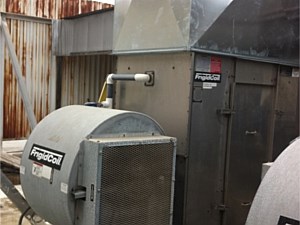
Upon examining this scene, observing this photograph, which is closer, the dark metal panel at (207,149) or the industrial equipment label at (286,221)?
the industrial equipment label at (286,221)

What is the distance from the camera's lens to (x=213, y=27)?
272cm

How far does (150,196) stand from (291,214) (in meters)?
1.11

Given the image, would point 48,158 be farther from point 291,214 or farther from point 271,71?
point 271,71

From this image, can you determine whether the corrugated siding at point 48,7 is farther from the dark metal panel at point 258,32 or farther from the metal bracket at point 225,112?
the metal bracket at point 225,112

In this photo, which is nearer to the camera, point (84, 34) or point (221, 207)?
point (221, 207)

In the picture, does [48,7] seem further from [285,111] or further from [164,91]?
[285,111]

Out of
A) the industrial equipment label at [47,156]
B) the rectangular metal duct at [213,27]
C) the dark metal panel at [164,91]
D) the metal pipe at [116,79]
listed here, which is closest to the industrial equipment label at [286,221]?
the industrial equipment label at [47,156]

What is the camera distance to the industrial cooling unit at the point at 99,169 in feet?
6.45

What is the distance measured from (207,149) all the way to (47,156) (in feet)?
3.97

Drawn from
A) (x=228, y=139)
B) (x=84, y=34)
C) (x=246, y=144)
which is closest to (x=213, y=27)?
(x=228, y=139)

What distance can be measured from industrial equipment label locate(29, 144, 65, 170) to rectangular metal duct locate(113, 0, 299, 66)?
1170mm

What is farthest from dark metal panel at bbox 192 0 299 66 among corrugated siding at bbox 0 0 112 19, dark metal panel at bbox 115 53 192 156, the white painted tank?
corrugated siding at bbox 0 0 112 19

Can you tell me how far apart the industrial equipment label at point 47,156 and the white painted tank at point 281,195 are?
3.72 feet

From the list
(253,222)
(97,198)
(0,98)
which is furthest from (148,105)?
(0,98)
